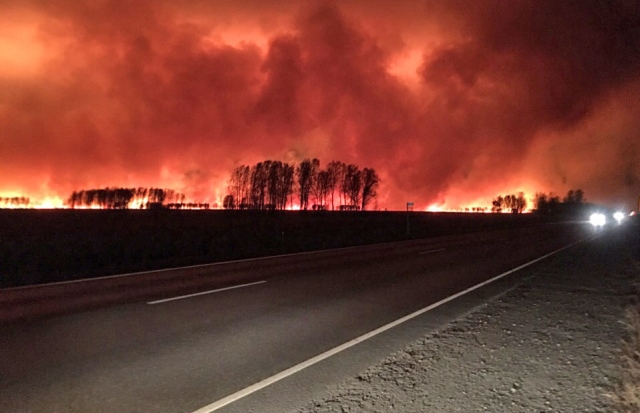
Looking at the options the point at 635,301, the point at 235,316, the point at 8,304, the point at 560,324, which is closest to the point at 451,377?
the point at 560,324

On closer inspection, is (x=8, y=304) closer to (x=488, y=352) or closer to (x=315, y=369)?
(x=315, y=369)

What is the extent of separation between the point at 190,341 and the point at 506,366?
443 cm

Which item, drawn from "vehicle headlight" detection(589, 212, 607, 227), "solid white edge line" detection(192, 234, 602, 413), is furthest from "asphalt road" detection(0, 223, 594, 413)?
"vehicle headlight" detection(589, 212, 607, 227)

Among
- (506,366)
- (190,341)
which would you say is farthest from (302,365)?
(506,366)

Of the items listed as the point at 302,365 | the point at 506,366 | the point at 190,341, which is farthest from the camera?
the point at 190,341

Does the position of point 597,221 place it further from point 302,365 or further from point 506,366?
point 302,365

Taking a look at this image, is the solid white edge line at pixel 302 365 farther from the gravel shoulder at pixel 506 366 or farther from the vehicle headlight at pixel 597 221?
the vehicle headlight at pixel 597 221

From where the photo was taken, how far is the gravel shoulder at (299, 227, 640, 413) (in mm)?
4270

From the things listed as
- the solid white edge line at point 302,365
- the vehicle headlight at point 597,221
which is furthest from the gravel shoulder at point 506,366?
the vehicle headlight at point 597,221

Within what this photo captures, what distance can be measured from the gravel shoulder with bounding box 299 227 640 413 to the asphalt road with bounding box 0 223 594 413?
81 cm

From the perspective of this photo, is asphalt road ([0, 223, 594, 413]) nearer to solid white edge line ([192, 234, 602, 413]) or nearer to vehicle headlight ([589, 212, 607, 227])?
solid white edge line ([192, 234, 602, 413])

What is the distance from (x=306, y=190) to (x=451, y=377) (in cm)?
12021

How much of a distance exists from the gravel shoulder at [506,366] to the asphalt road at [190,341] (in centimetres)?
81

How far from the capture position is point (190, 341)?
20.8ft
